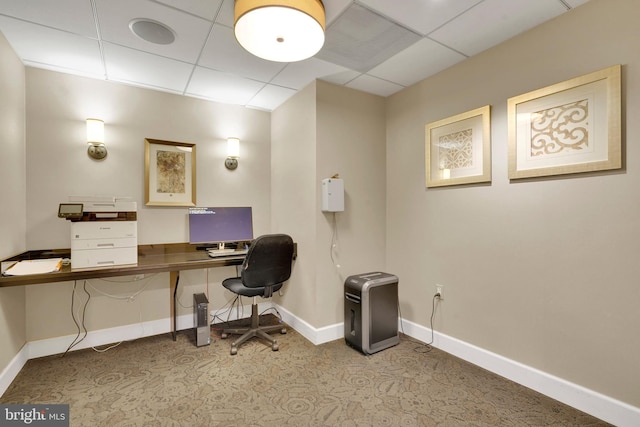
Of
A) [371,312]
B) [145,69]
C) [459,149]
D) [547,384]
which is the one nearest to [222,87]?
[145,69]

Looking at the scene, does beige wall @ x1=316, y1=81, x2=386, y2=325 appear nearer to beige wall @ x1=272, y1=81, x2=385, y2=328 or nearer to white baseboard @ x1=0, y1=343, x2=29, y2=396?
beige wall @ x1=272, y1=81, x2=385, y2=328

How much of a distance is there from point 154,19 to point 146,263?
1916 mm

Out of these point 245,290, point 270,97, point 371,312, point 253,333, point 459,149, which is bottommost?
point 253,333

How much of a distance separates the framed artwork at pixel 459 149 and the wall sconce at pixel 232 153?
2.10 meters

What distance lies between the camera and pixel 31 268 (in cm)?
218

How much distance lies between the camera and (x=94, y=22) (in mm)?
2053

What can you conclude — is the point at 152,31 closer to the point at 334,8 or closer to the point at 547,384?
the point at 334,8

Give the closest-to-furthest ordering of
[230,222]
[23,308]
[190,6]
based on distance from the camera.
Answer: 1. [190,6]
2. [23,308]
3. [230,222]

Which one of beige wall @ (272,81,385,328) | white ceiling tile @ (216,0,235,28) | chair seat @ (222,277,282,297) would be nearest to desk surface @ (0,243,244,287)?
chair seat @ (222,277,282,297)

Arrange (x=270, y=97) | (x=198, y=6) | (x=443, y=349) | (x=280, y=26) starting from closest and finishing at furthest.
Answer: (x=280, y=26)
(x=198, y=6)
(x=443, y=349)
(x=270, y=97)

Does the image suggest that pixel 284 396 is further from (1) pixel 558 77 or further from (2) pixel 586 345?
(1) pixel 558 77

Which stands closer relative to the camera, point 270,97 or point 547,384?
point 547,384

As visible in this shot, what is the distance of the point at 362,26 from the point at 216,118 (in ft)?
6.79

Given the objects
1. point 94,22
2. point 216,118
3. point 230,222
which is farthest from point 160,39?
point 230,222
